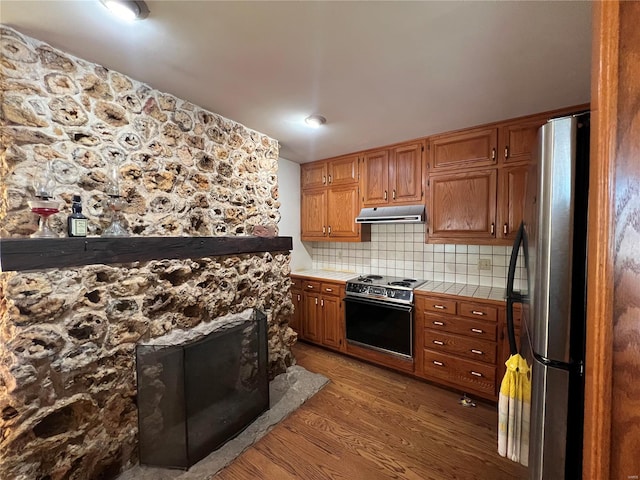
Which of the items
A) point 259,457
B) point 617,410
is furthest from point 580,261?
point 259,457

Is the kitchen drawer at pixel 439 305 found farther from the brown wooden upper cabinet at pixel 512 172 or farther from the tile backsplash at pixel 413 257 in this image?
the brown wooden upper cabinet at pixel 512 172

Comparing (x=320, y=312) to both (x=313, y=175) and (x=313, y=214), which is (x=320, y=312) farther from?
(x=313, y=175)

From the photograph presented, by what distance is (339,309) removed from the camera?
299cm

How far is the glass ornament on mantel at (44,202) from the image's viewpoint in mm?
1283

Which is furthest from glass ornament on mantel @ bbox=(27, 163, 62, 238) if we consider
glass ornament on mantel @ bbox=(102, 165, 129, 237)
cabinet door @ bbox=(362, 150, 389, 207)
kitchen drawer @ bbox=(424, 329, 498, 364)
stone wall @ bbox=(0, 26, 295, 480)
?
kitchen drawer @ bbox=(424, 329, 498, 364)

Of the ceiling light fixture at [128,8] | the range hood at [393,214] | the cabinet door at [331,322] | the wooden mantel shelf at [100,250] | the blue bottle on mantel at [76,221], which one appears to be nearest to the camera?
the ceiling light fixture at [128,8]

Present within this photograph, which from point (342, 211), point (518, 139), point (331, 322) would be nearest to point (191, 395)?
point (331, 322)

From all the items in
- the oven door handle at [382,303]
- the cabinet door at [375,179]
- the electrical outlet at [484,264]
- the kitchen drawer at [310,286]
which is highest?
the cabinet door at [375,179]

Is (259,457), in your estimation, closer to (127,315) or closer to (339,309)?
(127,315)

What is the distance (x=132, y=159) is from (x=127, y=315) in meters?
0.97

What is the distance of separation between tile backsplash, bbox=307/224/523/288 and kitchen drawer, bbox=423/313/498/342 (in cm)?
51

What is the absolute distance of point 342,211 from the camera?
3227 millimetres

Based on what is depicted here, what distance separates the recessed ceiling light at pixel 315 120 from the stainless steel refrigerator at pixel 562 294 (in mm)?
1690

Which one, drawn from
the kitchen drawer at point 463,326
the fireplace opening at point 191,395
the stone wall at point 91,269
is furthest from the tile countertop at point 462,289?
the stone wall at point 91,269
